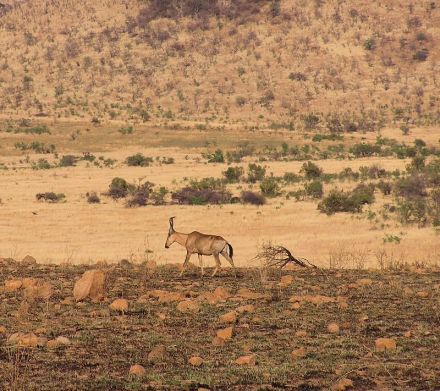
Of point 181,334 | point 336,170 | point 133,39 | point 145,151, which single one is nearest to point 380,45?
point 133,39

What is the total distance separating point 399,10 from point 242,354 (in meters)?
80.0

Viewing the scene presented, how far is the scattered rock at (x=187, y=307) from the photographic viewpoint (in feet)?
34.6

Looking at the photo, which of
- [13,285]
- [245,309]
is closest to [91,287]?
[13,285]

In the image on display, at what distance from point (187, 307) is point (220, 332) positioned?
1699mm

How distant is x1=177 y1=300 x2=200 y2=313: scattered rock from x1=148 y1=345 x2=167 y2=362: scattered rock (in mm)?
2224

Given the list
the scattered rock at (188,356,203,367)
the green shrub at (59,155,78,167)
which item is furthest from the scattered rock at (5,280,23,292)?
the green shrub at (59,155,78,167)

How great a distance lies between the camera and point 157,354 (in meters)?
Answer: 8.16

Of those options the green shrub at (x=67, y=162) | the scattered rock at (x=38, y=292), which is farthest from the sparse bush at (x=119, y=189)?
the scattered rock at (x=38, y=292)

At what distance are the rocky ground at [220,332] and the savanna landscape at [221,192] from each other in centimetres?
3

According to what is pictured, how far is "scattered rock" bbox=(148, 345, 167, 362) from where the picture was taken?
809 cm

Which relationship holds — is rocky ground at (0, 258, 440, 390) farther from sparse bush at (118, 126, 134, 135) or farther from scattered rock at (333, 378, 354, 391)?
sparse bush at (118, 126, 134, 135)

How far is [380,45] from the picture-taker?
79.9m

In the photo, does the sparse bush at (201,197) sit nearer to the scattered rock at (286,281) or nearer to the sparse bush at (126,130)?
the scattered rock at (286,281)

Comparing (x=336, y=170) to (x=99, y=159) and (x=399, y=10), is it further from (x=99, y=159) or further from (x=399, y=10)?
(x=399, y=10)
